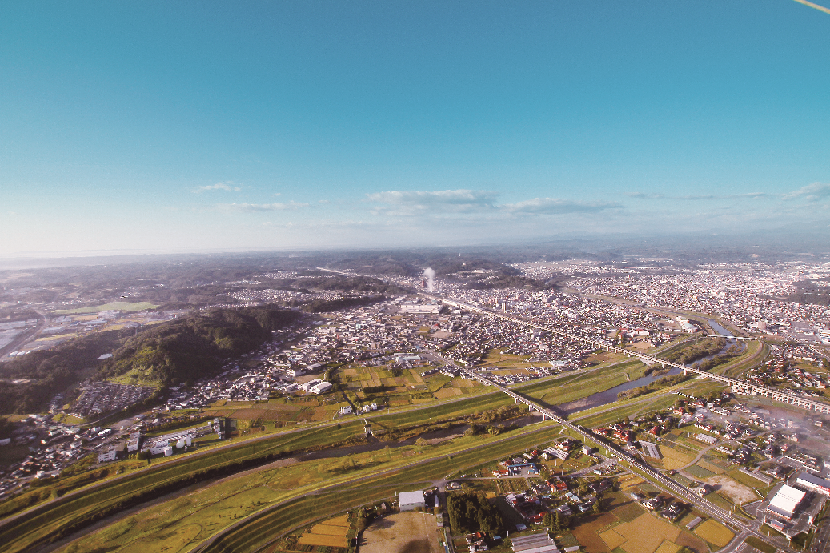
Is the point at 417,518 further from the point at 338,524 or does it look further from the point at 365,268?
the point at 365,268

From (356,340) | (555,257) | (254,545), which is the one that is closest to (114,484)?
(254,545)

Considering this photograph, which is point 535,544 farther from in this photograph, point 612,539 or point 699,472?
point 699,472

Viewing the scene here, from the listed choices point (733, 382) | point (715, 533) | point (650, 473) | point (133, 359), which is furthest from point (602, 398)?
point (133, 359)

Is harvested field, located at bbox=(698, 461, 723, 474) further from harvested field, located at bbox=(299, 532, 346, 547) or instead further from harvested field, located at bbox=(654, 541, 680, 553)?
harvested field, located at bbox=(299, 532, 346, 547)

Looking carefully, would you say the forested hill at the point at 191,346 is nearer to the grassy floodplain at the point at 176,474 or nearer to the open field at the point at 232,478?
the grassy floodplain at the point at 176,474

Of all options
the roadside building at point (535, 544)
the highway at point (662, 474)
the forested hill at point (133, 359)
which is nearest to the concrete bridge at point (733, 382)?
the highway at point (662, 474)

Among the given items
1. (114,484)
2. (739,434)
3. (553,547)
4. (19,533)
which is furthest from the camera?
(739,434)
